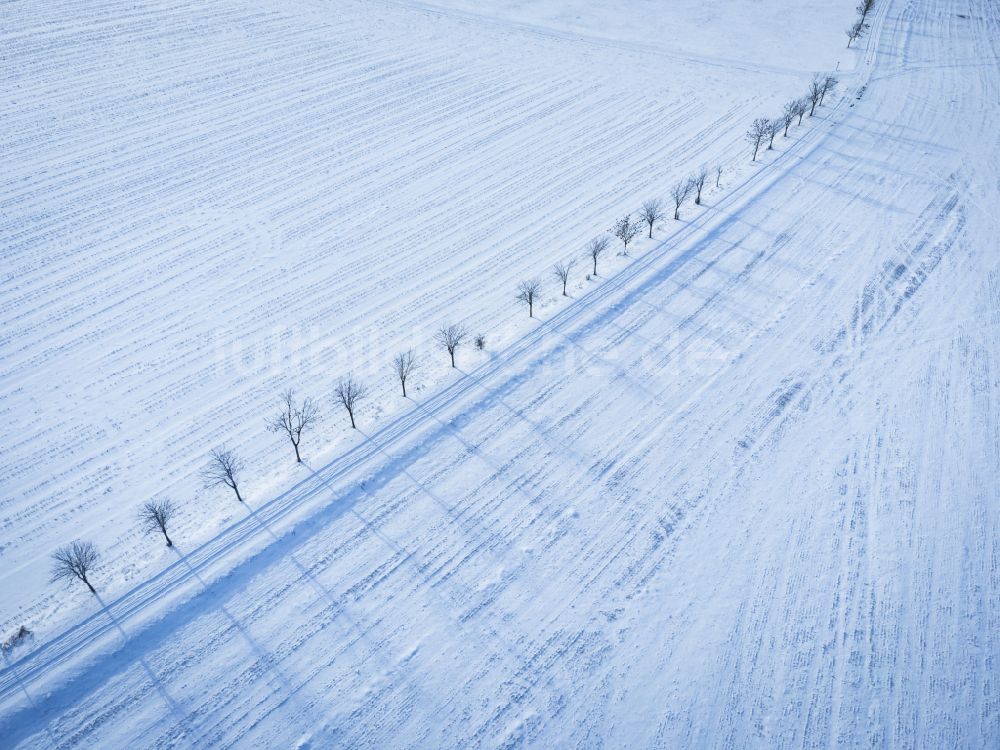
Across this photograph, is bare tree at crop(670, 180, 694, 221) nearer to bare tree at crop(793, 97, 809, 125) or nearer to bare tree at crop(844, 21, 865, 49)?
bare tree at crop(793, 97, 809, 125)

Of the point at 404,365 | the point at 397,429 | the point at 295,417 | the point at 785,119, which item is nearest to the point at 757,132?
the point at 785,119

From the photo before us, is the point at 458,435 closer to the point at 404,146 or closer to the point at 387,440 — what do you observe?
the point at 387,440

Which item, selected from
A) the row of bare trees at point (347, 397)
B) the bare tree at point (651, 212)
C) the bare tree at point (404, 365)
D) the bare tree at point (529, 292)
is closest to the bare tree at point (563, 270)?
the row of bare trees at point (347, 397)

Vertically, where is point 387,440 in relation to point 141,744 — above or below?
above

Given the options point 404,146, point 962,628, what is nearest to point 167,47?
point 404,146

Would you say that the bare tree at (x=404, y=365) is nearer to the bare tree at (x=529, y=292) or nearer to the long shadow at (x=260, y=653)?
the bare tree at (x=529, y=292)

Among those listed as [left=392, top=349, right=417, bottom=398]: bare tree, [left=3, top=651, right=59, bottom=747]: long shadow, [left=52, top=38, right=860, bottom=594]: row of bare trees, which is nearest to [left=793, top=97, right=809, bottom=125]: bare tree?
[left=52, top=38, right=860, bottom=594]: row of bare trees
